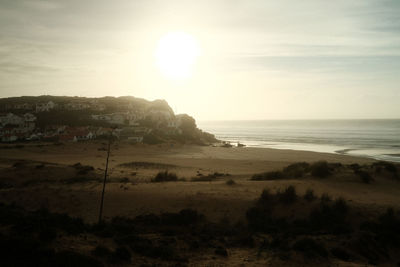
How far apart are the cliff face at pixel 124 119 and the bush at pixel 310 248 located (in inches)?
1847

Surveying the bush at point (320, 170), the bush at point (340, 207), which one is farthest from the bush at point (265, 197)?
the bush at point (320, 170)

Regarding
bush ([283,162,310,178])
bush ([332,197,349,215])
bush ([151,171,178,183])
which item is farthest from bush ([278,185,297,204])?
bush ([151,171,178,183])

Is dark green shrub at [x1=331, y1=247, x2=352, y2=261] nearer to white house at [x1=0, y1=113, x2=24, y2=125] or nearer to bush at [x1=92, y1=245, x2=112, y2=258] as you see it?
bush at [x1=92, y1=245, x2=112, y2=258]

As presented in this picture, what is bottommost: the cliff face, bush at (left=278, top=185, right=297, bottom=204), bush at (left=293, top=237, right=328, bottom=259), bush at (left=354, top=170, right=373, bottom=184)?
bush at (left=293, top=237, right=328, bottom=259)

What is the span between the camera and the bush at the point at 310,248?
10.2m

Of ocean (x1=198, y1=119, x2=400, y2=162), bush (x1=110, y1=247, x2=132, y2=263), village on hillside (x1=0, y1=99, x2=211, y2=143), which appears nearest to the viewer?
bush (x1=110, y1=247, x2=132, y2=263)

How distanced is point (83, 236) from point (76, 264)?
267 cm

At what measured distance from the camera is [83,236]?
1056 centimetres

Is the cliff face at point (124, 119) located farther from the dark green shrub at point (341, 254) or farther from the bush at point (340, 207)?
the dark green shrub at point (341, 254)

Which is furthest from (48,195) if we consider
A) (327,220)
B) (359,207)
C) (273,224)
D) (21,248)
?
(359,207)

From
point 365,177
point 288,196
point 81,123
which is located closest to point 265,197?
point 288,196

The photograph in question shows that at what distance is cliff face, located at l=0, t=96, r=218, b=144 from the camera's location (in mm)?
62812

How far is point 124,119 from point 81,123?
10.1 m

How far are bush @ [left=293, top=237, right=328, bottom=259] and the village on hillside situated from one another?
3918 cm
